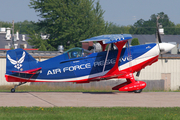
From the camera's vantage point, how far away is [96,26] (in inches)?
1981

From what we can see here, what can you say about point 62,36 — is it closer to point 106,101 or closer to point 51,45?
point 51,45

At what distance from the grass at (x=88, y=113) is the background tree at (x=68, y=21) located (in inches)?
1515

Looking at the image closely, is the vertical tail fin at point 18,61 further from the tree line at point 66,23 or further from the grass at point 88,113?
the tree line at point 66,23

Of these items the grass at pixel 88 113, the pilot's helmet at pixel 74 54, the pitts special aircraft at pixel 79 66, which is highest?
the pilot's helmet at pixel 74 54

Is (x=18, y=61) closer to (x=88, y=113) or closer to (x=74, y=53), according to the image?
(x=74, y=53)

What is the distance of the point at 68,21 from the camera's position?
1908 inches

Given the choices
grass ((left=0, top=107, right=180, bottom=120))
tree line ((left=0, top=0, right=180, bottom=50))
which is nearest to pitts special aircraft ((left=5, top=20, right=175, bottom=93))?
grass ((left=0, top=107, right=180, bottom=120))

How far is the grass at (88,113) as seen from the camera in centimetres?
866

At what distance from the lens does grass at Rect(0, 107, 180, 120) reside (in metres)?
8.66

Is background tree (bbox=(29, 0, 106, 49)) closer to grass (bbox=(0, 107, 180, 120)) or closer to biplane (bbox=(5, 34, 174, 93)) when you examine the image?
biplane (bbox=(5, 34, 174, 93))

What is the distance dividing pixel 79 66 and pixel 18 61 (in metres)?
3.33

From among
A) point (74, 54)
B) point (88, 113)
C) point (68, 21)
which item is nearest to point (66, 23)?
point (68, 21)

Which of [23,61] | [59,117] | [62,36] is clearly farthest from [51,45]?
[59,117]

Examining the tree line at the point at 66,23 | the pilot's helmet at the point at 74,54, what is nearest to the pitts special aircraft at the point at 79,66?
the pilot's helmet at the point at 74,54
